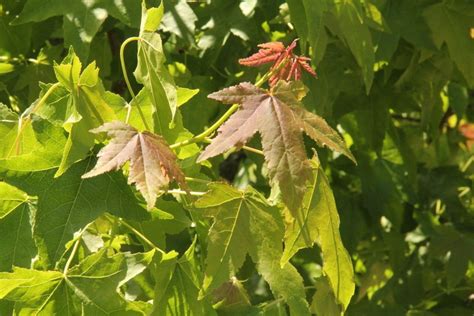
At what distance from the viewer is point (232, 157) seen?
A: 2.97 metres

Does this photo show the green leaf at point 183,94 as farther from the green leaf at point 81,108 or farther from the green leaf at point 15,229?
the green leaf at point 15,229

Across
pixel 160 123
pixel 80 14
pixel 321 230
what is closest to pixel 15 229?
pixel 160 123

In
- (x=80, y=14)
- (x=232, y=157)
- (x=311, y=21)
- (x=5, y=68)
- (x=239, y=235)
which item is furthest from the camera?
(x=232, y=157)

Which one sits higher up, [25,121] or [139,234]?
[25,121]

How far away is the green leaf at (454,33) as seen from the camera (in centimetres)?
218

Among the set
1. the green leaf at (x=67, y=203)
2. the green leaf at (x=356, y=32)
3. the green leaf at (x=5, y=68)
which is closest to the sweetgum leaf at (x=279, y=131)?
the green leaf at (x=67, y=203)

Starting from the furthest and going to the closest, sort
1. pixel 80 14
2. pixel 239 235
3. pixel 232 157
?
pixel 232 157 < pixel 80 14 < pixel 239 235

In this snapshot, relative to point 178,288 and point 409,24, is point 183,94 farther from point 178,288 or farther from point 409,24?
point 409,24

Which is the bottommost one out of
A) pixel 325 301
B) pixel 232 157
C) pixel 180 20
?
pixel 232 157

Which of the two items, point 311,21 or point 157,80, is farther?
point 311,21

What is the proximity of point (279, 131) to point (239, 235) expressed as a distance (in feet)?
0.56

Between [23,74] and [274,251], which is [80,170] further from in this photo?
[23,74]

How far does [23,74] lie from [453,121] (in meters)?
1.59

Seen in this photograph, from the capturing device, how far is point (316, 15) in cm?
183
